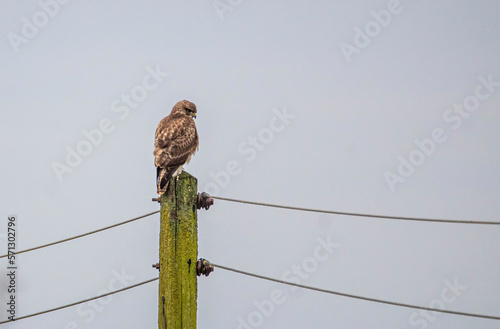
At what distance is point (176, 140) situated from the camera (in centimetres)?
865

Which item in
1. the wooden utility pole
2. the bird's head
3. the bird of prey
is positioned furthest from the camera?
the bird's head

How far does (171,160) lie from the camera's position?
7.77 m

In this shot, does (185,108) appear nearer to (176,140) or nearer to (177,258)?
(176,140)

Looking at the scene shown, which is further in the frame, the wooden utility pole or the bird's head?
the bird's head

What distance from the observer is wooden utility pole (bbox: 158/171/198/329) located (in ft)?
18.4

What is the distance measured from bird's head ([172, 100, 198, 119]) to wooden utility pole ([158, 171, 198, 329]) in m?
4.37

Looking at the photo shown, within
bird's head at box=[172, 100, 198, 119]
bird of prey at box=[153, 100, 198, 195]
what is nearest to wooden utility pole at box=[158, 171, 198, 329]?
bird of prey at box=[153, 100, 198, 195]

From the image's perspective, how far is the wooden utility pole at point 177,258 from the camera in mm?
5602

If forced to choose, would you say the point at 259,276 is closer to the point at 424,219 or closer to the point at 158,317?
the point at 158,317

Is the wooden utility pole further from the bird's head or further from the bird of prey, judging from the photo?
the bird's head

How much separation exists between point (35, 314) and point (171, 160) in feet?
7.92

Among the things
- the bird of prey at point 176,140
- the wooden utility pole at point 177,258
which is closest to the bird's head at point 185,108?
the bird of prey at point 176,140

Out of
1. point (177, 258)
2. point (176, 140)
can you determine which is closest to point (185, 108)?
point (176, 140)

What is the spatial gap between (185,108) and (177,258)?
4.74m
